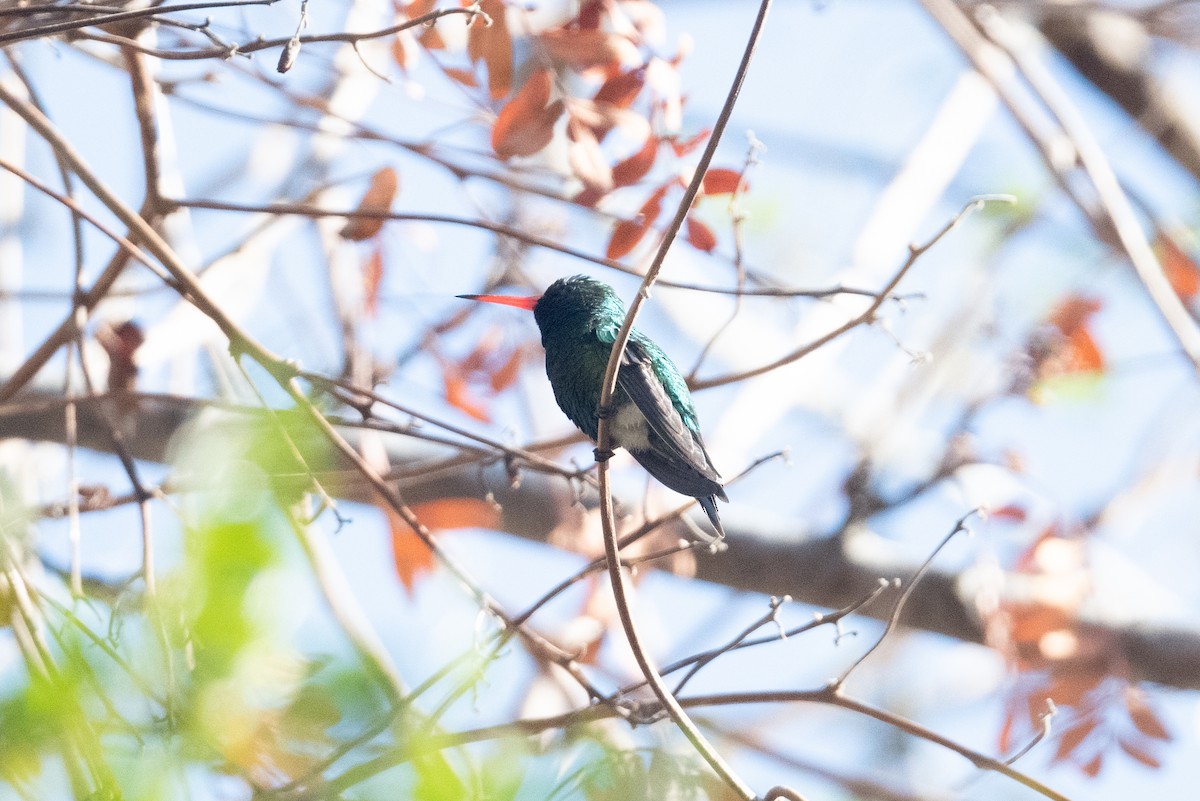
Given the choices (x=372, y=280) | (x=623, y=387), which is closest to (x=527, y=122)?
(x=623, y=387)

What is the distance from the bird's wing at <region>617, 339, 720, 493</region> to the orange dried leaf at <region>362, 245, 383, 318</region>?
6.53 feet

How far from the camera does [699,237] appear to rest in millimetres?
2619

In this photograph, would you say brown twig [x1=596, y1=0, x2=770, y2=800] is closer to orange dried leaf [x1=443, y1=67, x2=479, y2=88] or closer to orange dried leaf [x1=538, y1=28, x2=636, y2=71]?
orange dried leaf [x1=538, y1=28, x2=636, y2=71]

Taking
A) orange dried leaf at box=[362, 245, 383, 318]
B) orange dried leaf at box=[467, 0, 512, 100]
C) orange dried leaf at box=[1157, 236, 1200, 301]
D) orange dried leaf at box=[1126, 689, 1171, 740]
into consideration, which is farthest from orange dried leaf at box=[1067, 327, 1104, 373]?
orange dried leaf at box=[467, 0, 512, 100]

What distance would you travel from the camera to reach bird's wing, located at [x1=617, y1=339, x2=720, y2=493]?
2428mm

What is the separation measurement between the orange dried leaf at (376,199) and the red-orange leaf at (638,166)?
57cm

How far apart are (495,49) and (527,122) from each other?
21 centimetres

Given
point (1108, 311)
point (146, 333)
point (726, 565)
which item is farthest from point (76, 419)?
point (1108, 311)

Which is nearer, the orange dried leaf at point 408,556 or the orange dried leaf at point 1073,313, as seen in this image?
the orange dried leaf at point 408,556

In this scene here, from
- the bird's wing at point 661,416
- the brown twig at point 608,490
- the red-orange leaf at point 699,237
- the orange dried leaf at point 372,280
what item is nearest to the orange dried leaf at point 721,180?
the red-orange leaf at point 699,237

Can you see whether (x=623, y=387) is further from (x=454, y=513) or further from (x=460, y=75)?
(x=454, y=513)

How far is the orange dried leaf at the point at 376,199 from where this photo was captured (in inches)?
111

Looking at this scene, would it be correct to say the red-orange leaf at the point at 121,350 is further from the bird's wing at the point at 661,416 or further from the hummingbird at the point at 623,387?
the bird's wing at the point at 661,416

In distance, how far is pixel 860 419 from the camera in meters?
5.66
